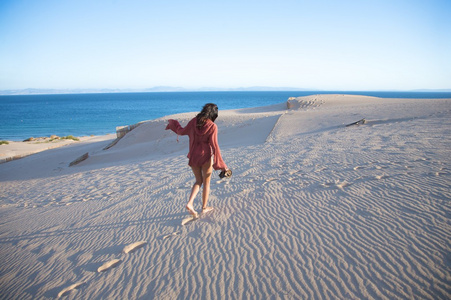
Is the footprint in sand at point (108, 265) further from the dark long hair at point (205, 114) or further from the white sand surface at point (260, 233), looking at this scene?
the dark long hair at point (205, 114)

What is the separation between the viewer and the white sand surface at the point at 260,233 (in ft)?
8.57

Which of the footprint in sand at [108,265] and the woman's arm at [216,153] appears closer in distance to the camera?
the footprint in sand at [108,265]

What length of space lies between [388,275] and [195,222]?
98.6 inches

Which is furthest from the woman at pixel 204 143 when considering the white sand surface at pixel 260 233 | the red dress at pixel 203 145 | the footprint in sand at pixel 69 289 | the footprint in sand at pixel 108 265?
the footprint in sand at pixel 69 289

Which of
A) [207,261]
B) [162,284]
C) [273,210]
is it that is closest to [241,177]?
[273,210]

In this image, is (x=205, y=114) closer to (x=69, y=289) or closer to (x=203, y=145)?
(x=203, y=145)

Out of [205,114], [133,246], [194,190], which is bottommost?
[133,246]

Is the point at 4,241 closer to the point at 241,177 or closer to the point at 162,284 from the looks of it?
the point at 162,284

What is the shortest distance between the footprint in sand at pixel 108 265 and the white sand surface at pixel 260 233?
21 mm

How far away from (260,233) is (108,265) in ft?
6.22

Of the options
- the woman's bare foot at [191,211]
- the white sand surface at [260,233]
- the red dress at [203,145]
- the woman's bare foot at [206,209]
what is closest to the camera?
the white sand surface at [260,233]

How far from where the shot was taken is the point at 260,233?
3506mm

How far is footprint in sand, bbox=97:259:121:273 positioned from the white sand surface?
0.07 feet

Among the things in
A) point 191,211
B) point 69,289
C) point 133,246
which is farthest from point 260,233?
point 69,289
